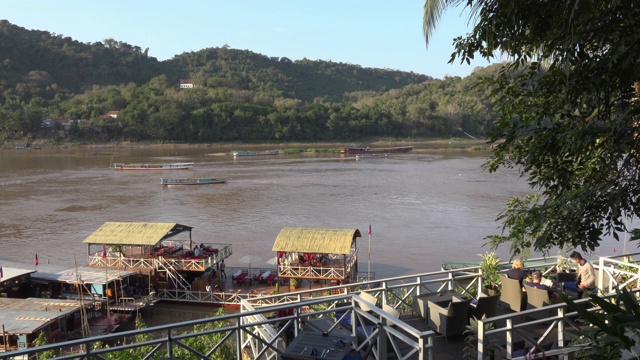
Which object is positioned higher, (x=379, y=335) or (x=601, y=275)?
(x=379, y=335)

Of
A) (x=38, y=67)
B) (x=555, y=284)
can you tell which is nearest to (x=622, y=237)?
(x=555, y=284)

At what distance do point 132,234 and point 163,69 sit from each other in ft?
458

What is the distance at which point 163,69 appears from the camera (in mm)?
147875

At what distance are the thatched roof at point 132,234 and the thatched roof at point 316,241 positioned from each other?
4172mm

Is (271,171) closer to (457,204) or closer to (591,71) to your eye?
(457,204)

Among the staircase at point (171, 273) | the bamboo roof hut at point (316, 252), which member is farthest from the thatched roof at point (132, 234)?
the bamboo roof hut at point (316, 252)

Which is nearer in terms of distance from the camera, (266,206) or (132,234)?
(132,234)

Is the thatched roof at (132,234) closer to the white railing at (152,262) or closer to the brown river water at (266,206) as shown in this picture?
the white railing at (152,262)

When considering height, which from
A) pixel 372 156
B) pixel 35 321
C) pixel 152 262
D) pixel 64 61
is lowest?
pixel 35 321

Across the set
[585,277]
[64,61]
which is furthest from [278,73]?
[585,277]

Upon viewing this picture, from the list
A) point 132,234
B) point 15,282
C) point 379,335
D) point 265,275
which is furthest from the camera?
point 265,275

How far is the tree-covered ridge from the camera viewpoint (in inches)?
3361

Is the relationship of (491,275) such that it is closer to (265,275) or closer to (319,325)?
(319,325)

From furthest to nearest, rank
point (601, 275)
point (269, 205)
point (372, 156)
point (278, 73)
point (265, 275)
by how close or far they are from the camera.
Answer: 1. point (278, 73)
2. point (372, 156)
3. point (269, 205)
4. point (265, 275)
5. point (601, 275)
